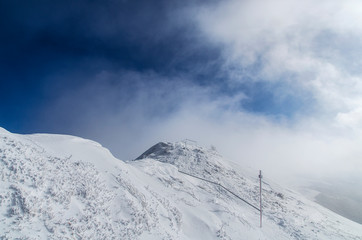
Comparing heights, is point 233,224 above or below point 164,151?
below

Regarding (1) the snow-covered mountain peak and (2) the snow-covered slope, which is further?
(1) the snow-covered mountain peak

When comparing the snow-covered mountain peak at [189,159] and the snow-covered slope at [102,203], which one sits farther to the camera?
the snow-covered mountain peak at [189,159]

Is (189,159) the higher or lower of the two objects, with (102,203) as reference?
higher

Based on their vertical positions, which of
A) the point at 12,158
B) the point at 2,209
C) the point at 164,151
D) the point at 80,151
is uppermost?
the point at 164,151

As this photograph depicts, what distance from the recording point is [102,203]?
12.1 metres

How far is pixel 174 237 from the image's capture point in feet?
41.3

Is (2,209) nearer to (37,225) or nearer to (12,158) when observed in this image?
(37,225)

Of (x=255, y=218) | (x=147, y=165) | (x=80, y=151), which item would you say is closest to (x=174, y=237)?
(x=80, y=151)

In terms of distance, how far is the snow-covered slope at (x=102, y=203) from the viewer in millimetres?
9305

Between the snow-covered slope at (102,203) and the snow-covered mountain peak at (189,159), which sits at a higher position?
the snow-covered mountain peak at (189,159)

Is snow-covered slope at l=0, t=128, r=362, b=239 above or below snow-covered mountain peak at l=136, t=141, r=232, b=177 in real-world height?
below

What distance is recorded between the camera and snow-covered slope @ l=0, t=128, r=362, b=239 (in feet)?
30.5

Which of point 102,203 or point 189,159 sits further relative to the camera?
point 189,159

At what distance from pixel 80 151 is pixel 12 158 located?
580cm
